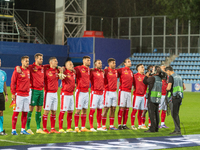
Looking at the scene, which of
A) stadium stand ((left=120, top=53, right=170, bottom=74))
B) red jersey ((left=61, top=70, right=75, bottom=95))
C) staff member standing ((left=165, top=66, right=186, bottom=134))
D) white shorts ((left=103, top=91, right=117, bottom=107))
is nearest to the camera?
staff member standing ((left=165, top=66, right=186, bottom=134))

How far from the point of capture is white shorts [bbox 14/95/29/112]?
957 centimetres

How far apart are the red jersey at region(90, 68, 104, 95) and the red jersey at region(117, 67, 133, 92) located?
738mm

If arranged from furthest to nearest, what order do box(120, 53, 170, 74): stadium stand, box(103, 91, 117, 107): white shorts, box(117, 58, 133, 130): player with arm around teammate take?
1. box(120, 53, 170, 74): stadium stand
2. box(117, 58, 133, 130): player with arm around teammate
3. box(103, 91, 117, 107): white shorts

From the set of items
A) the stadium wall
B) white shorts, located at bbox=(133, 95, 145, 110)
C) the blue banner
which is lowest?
the blue banner

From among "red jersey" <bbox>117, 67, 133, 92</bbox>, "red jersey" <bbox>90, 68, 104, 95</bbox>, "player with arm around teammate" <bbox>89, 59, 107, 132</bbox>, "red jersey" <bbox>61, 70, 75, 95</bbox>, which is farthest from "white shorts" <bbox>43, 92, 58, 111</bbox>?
"red jersey" <bbox>117, 67, 133, 92</bbox>

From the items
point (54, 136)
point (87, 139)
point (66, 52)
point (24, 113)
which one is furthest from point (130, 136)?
point (66, 52)

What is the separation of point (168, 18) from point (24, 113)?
30.8 meters

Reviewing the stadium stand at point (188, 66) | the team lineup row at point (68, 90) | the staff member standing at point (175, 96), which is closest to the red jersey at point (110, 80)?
the team lineup row at point (68, 90)

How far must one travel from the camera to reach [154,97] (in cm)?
1055

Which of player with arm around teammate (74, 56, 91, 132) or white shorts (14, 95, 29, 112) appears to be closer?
white shorts (14, 95, 29, 112)

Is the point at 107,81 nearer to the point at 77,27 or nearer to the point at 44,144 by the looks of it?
the point at 44,144

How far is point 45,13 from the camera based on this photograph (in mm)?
36781

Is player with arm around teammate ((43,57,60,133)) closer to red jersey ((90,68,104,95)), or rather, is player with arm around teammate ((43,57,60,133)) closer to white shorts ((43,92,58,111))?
white shorts ((43,92,58,111))

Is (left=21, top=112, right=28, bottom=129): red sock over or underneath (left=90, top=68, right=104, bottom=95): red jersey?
underneath
